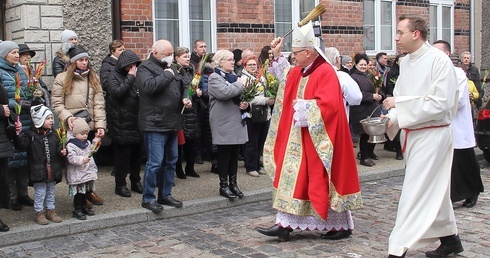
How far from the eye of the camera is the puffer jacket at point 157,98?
765cm

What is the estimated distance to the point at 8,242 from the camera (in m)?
6.89

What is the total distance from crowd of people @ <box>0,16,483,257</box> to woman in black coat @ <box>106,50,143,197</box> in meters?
0.01

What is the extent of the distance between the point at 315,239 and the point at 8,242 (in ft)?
10.1

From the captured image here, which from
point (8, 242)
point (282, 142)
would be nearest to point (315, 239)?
point (282, 142)

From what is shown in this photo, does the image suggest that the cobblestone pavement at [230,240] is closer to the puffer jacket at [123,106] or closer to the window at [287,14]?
the puffer jacket at [123,106]

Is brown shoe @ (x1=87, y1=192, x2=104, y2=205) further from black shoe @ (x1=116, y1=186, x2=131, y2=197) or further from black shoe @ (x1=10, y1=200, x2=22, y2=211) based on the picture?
black shoe @ (x1=10, y1=200, x2=22, y2=211)

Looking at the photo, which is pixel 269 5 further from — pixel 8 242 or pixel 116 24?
pixel 8 242

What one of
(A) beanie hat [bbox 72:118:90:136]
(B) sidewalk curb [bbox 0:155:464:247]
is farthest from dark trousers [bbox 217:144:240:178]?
(A) beanie hat [bbox 72:118:90:136]

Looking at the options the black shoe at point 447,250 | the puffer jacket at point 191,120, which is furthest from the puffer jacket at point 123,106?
the black shoe at point 447,250

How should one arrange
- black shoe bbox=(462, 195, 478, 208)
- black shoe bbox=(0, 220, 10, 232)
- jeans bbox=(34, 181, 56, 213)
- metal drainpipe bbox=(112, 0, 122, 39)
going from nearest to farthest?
black shoe bbox=(0, 220, 10, 232)
jeans bbox=(34, 181, 56, 213)
black shoe bbox=(462, 195, 478, 208)
metal drainpipe bbox=(112, 0, 122, 39)

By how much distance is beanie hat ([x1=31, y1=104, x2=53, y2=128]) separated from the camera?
722 cm

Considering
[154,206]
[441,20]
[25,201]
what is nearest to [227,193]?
[154,206]

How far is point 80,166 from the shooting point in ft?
24.5

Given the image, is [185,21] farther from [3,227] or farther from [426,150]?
[426,150]
